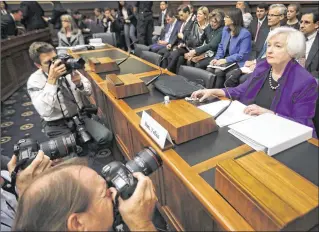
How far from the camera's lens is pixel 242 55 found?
113 inches

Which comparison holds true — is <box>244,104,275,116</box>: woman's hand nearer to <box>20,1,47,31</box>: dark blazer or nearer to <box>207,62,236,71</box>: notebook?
<box>207,62,236,71</box>: notebook

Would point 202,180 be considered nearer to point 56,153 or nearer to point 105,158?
point 56,153

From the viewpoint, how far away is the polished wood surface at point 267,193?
0.57 metres

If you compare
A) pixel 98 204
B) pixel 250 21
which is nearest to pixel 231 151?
pixel 98 204

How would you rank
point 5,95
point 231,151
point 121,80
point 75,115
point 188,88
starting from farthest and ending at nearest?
point 5,95 → point 75,115 → point 121,80 → point 188,88 → point 231,151

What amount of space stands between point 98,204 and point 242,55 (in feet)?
8.74

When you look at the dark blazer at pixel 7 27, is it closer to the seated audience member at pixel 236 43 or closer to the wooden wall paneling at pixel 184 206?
the seated audience member at pixel 236 43

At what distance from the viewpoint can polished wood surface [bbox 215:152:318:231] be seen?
0.57m

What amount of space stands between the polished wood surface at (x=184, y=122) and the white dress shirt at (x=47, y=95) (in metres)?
0.88

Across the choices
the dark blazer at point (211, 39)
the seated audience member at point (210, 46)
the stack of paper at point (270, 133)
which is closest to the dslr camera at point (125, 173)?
the stack of paper at point (270, 133)

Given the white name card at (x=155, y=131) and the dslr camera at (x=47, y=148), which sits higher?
the white name card at (x=155, y=131)

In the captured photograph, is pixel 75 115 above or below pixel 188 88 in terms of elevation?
below

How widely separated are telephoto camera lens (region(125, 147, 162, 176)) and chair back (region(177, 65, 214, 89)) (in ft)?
3.05

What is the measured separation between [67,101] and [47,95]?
242 millimetres
